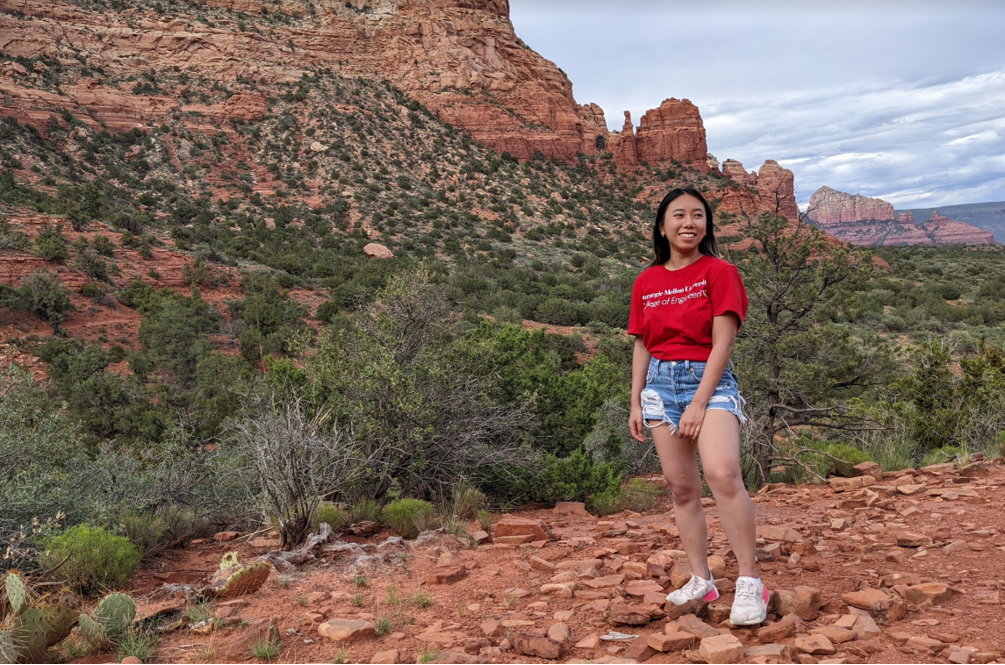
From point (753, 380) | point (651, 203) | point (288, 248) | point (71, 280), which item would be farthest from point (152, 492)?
point (651, 203)

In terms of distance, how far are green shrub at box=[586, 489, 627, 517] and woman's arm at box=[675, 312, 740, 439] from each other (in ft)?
10.9

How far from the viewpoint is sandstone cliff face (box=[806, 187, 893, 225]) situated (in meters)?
170

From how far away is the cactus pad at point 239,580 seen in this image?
3225 mm

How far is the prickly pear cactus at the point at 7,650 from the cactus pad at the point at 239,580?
874 millimetres

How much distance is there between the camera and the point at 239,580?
324cm

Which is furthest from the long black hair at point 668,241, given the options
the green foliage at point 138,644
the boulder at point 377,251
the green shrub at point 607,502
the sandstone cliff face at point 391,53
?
the sandstone cliff face at point 391,53

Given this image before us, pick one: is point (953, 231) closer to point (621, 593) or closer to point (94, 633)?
point (621, 593)

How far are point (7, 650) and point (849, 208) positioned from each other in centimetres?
20742

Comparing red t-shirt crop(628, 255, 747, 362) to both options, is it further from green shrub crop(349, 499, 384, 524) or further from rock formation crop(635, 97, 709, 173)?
rock formation crop(635, 97, 709, 173)

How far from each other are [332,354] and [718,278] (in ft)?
14.5

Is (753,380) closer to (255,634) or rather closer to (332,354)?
(332,354)

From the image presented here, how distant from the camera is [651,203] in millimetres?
49906

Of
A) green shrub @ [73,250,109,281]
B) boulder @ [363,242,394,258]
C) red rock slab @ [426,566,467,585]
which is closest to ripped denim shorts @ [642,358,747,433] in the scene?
red rock slab @ [426,566,467,585]

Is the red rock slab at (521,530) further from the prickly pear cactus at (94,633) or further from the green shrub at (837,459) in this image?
the green shrub at (837,459)
